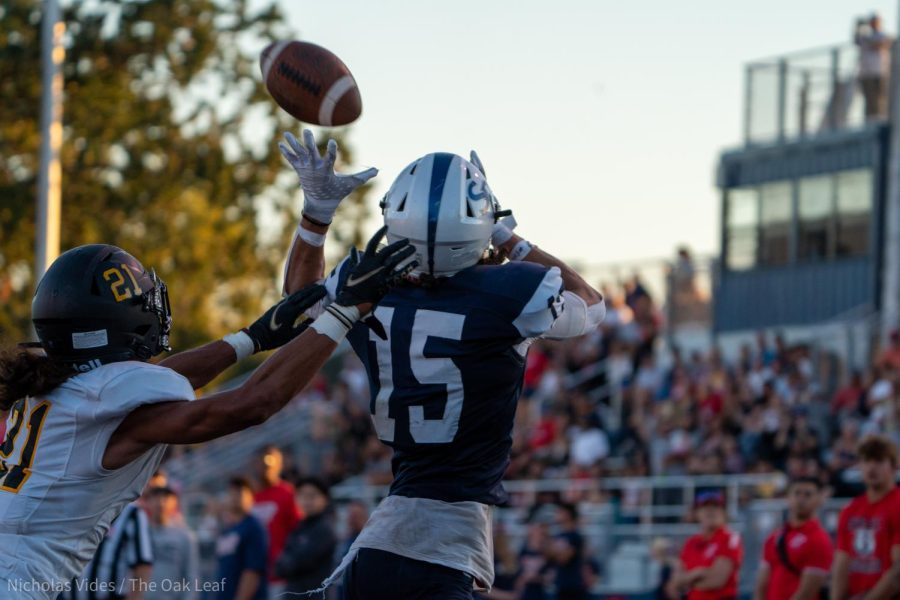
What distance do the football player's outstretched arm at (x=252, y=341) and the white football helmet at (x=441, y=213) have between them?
36cm

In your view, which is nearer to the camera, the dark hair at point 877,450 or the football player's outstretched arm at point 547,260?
the football player's outstretched arm at point 547,260

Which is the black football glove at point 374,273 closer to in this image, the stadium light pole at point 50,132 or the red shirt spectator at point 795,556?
the red shirt spectator at point 795,556

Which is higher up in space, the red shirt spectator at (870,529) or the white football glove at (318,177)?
the white football glove at (318,177)

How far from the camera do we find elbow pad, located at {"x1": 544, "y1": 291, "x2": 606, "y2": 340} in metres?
4.92

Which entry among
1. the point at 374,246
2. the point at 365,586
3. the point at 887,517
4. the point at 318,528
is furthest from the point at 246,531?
the point at 374,246

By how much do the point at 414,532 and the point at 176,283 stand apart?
62.7 feet

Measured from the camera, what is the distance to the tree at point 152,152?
2164 cm

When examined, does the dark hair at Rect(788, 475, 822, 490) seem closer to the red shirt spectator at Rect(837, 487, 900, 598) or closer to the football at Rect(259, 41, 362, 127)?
the red shirt spectator at Rect(837, 487, 900, 598)

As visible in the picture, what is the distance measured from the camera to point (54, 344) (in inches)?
174

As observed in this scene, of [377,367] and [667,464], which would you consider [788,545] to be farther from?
[667,464]

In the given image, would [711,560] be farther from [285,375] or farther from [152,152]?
[152,152]

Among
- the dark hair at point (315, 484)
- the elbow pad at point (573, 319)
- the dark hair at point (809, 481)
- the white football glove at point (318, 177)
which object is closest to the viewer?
the elbow pad at point (573, 319)

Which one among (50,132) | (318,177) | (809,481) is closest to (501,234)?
(318,177)

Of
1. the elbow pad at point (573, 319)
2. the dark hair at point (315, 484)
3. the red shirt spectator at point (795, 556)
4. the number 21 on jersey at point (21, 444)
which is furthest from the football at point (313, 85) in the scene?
the dark hair at point (315, 484)
